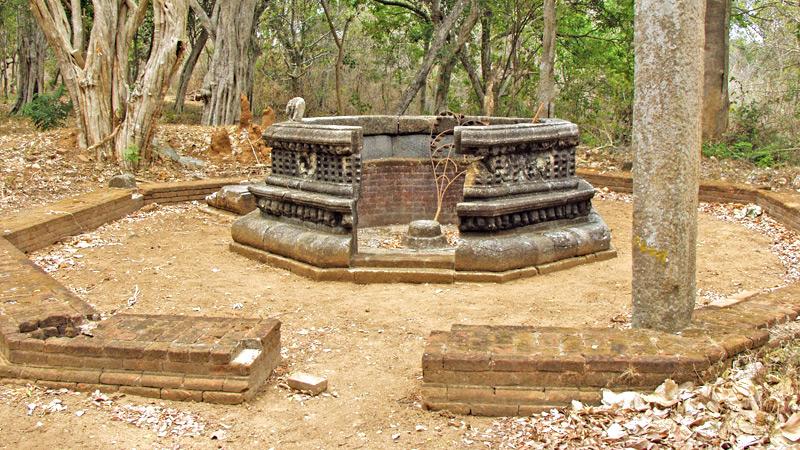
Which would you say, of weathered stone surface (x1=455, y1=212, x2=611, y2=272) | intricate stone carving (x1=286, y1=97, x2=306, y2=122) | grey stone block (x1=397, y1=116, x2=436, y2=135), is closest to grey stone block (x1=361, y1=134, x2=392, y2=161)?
grey stone block (x1=397, y1=116, x2=436, y2=135)

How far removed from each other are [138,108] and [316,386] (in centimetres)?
815

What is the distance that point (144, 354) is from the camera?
481 centimetres

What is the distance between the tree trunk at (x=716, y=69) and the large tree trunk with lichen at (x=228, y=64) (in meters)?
9.16

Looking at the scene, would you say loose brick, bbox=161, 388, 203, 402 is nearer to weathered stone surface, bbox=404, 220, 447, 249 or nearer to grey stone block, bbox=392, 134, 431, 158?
weathered stone surface, bbox=404, 220, 447, 249

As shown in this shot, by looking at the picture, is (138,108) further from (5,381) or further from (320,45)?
(320,45)

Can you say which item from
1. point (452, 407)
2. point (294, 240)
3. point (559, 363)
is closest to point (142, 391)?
point (452, 407)

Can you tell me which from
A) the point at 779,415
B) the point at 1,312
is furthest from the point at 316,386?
the point at 779,415

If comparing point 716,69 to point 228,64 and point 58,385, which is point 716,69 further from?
point 58,385

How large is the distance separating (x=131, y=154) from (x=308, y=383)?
787 centimetres

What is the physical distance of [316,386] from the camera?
4.99 meters

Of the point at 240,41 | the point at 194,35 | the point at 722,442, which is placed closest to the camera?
the point at 722,442

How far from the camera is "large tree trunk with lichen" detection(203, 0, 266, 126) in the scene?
17000mm

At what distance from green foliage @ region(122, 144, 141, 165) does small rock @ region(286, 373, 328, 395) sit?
7.72m

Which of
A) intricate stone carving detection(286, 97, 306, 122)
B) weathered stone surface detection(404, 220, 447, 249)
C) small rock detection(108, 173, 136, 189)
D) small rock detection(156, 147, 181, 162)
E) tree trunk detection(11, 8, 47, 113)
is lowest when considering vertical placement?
weathered stone surface detection(404, 220, 447, 249)
